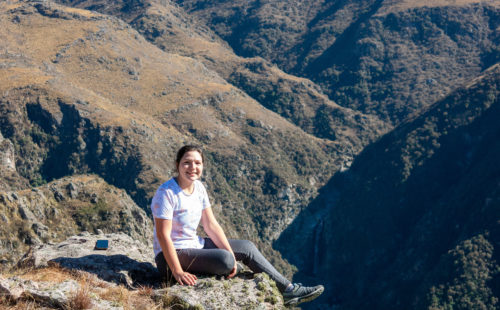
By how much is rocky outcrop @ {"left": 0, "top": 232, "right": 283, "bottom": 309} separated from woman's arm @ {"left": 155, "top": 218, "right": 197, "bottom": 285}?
0.20 meters

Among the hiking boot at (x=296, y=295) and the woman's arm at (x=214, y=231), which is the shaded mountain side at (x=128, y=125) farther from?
the hiking boot at (x=296, y=295)

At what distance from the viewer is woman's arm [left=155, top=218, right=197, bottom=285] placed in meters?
10.5

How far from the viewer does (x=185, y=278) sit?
1043 cm

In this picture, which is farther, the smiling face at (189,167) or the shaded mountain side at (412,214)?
the shaded mountain side at (412,214)

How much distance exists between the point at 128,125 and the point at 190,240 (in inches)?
5122

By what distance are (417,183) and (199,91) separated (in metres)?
91.3

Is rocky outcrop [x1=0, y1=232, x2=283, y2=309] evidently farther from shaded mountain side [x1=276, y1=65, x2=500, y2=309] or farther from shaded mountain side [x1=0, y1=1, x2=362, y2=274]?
shaded mountain side [x1=276, y1=65, x2=500, y2=309]

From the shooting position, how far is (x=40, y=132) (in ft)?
441

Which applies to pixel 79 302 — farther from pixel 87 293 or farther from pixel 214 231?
pixel 214 231

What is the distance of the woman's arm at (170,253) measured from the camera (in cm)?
1045

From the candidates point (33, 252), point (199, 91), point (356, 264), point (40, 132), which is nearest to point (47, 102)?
point (40, 132)

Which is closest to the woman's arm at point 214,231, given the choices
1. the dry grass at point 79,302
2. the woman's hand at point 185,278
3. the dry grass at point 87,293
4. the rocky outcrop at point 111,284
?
the rocky outcrop at point 111,284

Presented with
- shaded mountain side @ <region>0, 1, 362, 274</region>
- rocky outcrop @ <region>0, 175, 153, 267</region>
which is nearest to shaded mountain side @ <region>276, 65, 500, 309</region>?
shaded mountain side @ <region>0, 1, 362, 274</region>

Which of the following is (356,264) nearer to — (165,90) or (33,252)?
(165,90)
